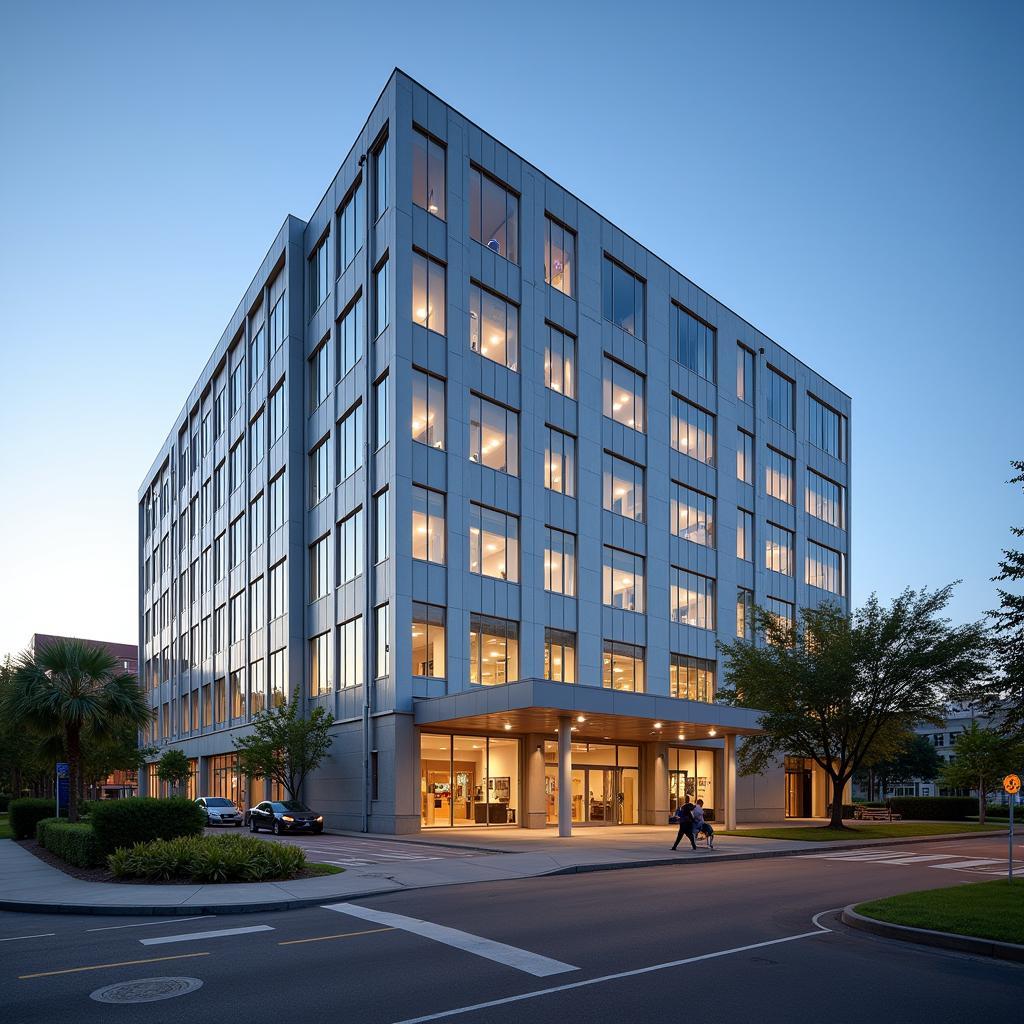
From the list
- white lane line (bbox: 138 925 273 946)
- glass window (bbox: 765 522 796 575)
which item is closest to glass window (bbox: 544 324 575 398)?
glass window (bbox: 765 522 796 575)

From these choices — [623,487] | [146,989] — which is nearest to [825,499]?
[623,487]

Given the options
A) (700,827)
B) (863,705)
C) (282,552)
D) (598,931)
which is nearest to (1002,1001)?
(598,931)

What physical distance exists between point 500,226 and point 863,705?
27.0m

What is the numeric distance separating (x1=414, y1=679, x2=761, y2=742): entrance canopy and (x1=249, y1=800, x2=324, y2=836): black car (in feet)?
18.8

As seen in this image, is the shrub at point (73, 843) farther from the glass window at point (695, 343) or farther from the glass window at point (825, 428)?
the glass window at point (825, 428)

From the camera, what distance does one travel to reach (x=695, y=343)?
55750 millimetres

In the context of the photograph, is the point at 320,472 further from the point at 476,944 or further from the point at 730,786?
the point at 476,944

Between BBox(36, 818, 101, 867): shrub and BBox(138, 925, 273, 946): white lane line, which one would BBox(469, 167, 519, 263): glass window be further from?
BBox(138, 925, 273, 946): white lane line

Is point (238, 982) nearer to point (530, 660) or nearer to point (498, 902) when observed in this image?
point (498, 902)

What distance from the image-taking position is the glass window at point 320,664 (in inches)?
1779

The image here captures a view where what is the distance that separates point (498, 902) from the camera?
1666cm

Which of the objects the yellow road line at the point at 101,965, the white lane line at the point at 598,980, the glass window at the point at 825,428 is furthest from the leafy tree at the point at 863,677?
the yellow road line at the point at 101,965

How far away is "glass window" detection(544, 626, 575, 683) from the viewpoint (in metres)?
43.3

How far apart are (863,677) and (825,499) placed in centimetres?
2809
